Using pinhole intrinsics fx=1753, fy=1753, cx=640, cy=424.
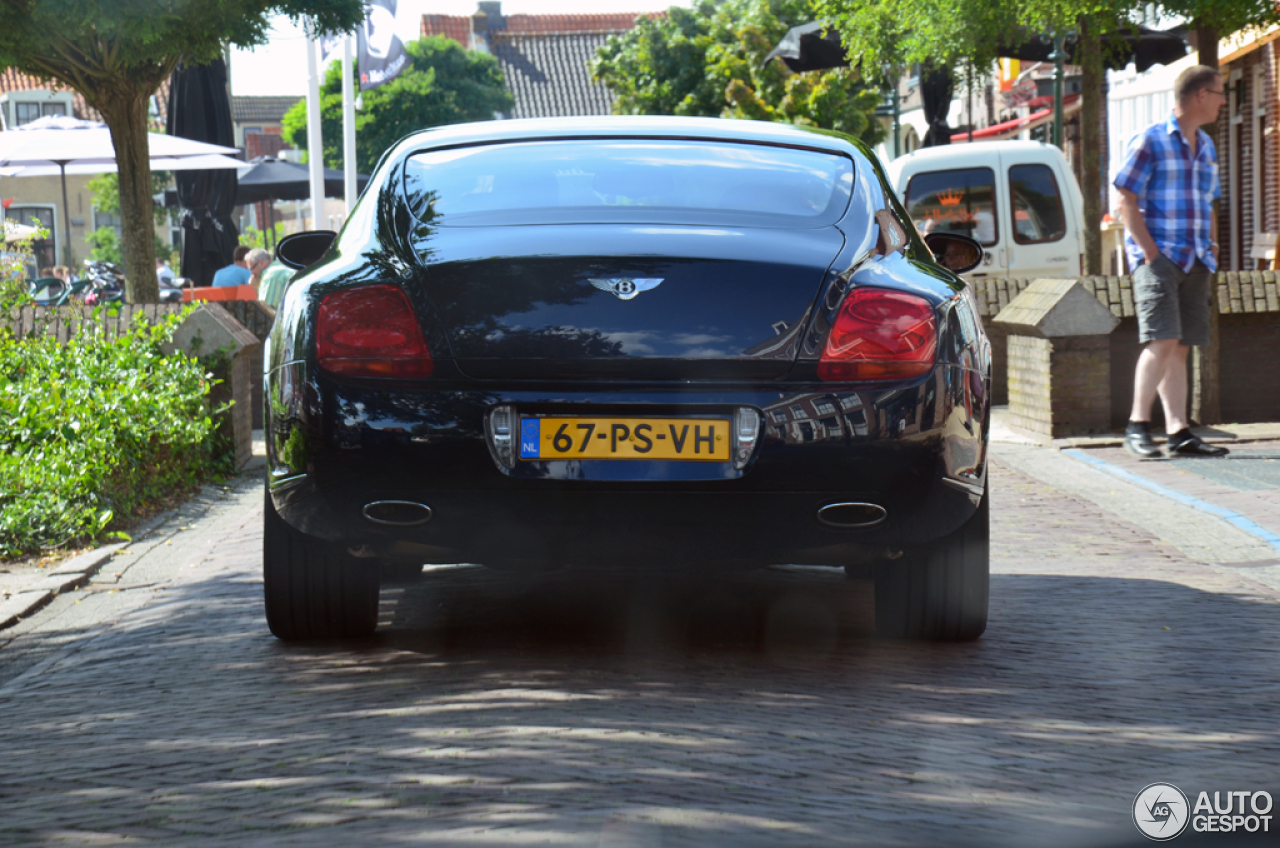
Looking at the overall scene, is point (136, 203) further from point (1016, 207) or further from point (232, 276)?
point (1016, 207)

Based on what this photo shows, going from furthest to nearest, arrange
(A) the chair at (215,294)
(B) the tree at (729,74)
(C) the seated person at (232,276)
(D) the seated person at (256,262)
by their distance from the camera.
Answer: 1. (B) the tree at (729,74)
2. (D) the seated person at (256,262)
3. (C) the seated person at (232,276)
4. (A) the chair at (215,294)

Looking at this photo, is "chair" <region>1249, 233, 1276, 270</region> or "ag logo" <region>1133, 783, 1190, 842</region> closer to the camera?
"ag logo" <region>1133, 783, 1190, 842</region>

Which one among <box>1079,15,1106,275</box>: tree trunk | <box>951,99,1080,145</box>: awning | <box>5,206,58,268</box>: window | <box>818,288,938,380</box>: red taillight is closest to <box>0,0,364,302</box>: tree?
<box>1079,15,1106,275</box>: tree trunk

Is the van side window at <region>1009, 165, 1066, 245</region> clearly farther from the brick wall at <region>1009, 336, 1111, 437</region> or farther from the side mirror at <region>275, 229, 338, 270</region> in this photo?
the side mirror at <region>275, 229, 338, 270</region>

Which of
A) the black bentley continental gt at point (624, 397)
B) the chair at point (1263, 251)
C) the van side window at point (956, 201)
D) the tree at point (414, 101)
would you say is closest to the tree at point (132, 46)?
the black bentley continental gt at point (624, 397)

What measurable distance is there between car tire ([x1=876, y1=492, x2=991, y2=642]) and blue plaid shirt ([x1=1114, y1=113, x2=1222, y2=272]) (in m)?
5.11

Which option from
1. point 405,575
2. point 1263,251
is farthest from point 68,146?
point 1263,251

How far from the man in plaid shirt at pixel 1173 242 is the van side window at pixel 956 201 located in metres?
7.61

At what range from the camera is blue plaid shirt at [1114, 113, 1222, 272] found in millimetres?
9570

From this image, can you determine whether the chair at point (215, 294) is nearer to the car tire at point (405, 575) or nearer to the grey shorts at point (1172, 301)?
the grey shorts at point (1172, 301)

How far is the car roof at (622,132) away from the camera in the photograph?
5230 millimetres

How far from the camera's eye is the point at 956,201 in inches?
693

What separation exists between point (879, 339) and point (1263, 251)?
20565 mm

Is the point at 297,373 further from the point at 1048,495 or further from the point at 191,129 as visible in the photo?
the point at 191,129
